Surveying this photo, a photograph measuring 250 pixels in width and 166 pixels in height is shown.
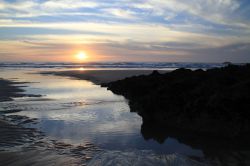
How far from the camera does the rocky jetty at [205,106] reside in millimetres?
10188

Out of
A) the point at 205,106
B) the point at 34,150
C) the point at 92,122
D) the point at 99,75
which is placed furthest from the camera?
the point at 99,75

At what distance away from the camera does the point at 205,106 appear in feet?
34.8

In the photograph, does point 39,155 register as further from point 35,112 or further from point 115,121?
point 35,112

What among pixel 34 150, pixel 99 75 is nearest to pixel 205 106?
pixel 34 150

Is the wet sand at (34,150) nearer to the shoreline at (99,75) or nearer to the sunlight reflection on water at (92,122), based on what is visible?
the sunlight reflection on water at (92,122)

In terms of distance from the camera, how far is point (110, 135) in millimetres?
10062

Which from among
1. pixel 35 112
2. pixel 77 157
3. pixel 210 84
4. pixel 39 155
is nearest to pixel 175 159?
pixel 77 157

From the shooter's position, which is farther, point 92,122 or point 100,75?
point 100,75

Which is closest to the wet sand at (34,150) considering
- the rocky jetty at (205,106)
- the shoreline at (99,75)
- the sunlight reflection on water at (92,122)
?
the sunlight reflection on water at (92,122)

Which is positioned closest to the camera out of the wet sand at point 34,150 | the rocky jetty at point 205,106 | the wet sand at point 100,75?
the wet sand at point 34,150

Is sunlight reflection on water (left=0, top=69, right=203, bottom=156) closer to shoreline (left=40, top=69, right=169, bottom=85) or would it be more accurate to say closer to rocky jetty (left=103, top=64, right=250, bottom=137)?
rocky jetty (left=103, top=64, right=250, bottom=137)

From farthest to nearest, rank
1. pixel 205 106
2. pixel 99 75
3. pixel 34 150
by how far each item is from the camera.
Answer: pixel 99 75
pixel 205 106
pixel 34 150

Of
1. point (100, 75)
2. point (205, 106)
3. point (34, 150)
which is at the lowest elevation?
point (34, 150)

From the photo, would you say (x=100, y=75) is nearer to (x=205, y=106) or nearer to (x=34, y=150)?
(x=205, y=106)
